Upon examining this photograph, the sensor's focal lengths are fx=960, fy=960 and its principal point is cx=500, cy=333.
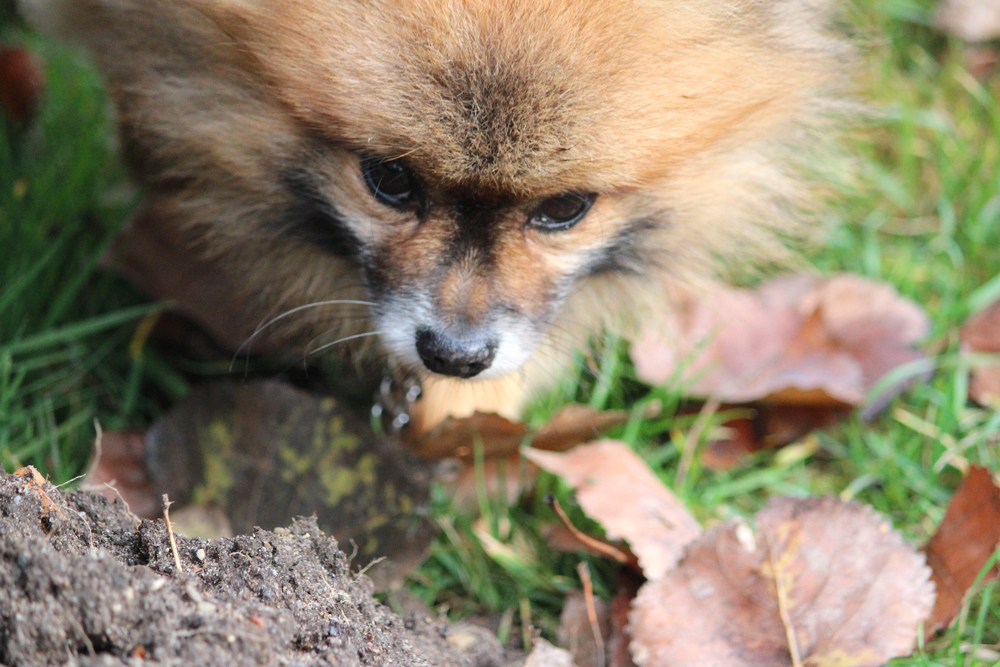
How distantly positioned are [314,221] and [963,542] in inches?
59.4

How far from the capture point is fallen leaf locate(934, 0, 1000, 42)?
319 cm

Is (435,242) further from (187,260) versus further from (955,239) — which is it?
(955,239)

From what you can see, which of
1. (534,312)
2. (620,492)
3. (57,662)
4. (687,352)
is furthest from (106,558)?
(687,352)

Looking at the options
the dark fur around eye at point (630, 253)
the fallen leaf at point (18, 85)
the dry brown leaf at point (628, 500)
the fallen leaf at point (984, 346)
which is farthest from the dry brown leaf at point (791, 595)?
the fallen leaf at point (18, 85)

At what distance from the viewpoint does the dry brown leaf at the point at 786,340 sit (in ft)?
8.18

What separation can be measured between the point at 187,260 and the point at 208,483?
26.6 inches

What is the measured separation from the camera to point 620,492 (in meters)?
2.09

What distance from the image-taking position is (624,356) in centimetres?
271

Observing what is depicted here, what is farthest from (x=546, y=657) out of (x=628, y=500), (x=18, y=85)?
(x=18, y=85)

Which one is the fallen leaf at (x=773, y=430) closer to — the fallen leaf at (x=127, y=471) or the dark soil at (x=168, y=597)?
the dark soil at (x=168, y=597)

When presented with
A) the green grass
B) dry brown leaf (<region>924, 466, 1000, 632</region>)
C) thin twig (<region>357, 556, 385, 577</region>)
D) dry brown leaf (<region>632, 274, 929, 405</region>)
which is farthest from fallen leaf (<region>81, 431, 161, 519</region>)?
dry brown leaf (<region>924, 466, 1000, 632</region>)

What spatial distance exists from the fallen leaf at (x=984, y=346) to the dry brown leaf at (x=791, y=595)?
0.81m

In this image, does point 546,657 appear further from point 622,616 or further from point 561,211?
point 561,211

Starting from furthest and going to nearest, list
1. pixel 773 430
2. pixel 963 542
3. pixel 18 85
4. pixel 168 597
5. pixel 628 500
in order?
pixel 18 85, pixel 773 430, pixel 628 500, pixel 963 542, pixel 168 597
